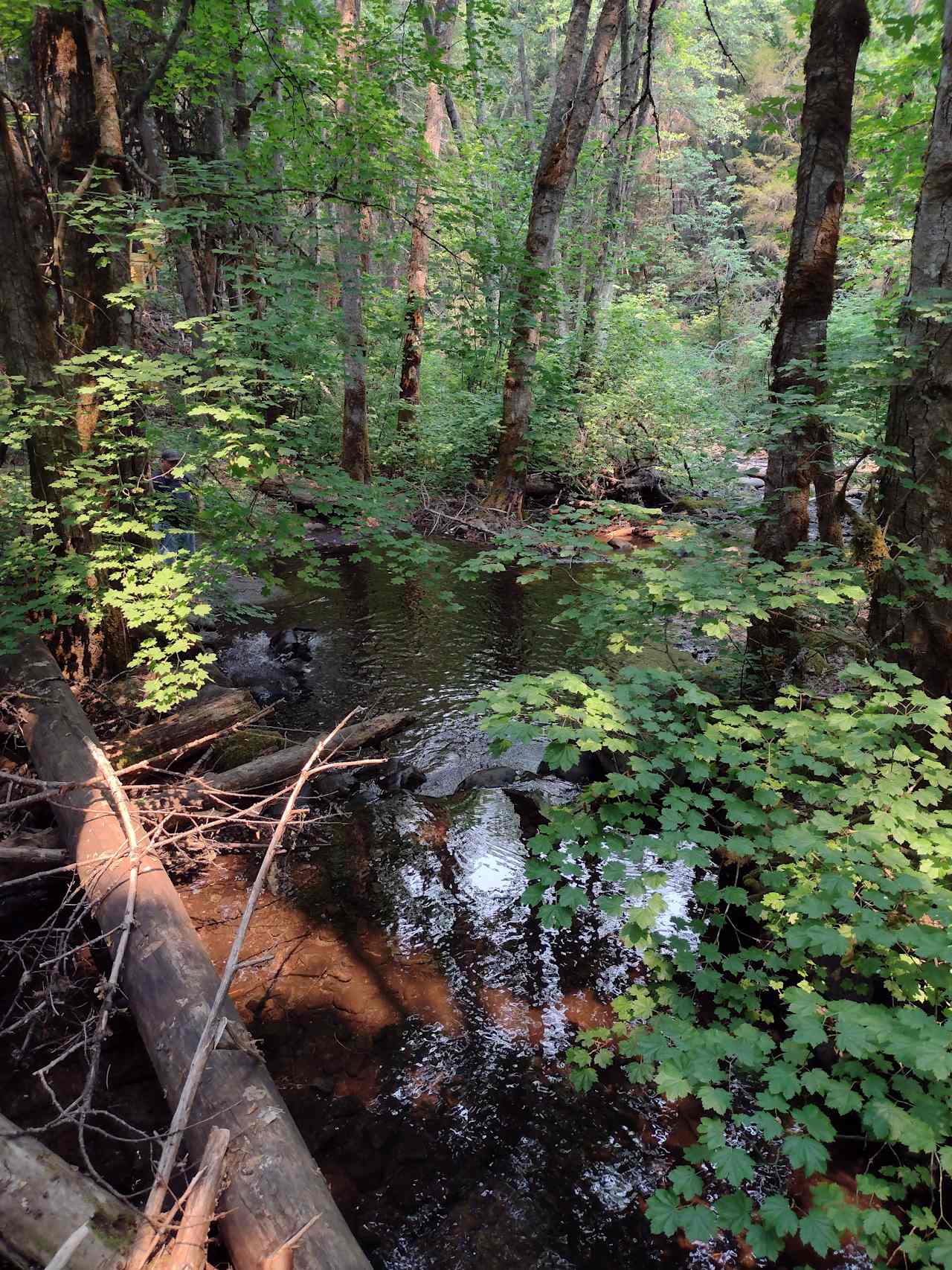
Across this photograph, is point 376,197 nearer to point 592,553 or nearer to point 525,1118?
point 592,553

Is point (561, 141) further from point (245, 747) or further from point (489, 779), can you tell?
point (245, 747)

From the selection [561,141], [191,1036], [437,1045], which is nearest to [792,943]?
[437,1045]

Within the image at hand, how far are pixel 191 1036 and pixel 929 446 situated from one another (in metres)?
4.98

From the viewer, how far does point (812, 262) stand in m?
4.98

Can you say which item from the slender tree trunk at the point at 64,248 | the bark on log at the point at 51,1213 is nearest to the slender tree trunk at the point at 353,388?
the slender tree trunk at the point at 64,248

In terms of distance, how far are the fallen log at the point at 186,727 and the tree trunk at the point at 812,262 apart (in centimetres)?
463

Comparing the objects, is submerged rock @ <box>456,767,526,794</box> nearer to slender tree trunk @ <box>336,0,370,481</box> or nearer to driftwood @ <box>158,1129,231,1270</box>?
driftwood @ <box>158,1129,231,1270</box>

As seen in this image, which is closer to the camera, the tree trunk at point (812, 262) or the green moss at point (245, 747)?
the tree trunk at point (812, 262)

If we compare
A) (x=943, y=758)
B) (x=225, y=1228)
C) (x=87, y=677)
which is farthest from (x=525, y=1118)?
(x=87, y=677)

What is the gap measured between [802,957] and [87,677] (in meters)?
5.64

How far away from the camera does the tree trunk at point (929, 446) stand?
385cm

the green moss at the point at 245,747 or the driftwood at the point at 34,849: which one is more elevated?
the driftwood at the point at 34,849

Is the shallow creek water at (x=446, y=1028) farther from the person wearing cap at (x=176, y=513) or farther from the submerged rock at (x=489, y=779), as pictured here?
the person wearing cap at (x=176, y=513)

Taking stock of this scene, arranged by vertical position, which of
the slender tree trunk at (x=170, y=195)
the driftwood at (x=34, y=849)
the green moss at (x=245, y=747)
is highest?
the slender tree trunk at (x=170, y=195)
